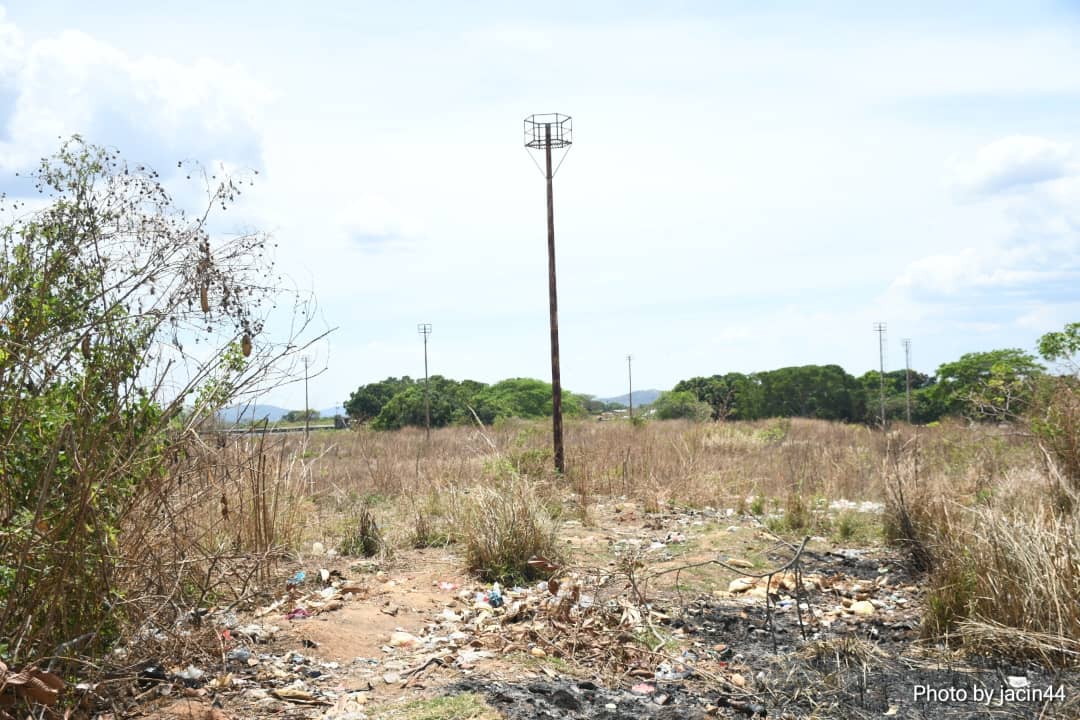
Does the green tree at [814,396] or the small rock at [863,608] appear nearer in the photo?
the small rock at [863,608]

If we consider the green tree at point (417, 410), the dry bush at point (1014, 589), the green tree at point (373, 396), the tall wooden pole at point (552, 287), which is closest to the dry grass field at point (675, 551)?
the dry bush at point (1014, 589)

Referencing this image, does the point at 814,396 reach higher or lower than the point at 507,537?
higher

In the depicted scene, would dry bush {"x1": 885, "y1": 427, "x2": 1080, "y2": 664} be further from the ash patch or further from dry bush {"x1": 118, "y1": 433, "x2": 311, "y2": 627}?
dry bush {"x1": 118, "y1": 433, "x2": 311, "y2": 627}

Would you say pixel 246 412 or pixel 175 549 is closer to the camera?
pixel 175 549

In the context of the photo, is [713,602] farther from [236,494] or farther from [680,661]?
[236,494]

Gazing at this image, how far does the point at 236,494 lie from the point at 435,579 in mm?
1777

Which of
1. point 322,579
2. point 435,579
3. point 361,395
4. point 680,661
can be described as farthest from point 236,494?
point 361,395

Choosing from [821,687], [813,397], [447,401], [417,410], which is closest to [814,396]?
[813,397]

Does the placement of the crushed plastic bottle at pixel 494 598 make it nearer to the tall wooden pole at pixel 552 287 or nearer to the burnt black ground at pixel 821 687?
the burnt black ground at pixel 821 687

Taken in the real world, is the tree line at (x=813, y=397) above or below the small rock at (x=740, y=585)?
above

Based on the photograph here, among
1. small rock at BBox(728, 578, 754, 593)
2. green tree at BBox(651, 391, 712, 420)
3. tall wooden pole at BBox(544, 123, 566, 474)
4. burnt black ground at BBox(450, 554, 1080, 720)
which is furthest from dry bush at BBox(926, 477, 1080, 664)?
green tree at BBox(651, 391, 712, 420)

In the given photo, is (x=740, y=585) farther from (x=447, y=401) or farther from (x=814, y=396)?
(x=814, y=396)

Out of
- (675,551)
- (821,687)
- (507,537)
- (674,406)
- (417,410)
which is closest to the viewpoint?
(821,687)

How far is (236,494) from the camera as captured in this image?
7188mm
